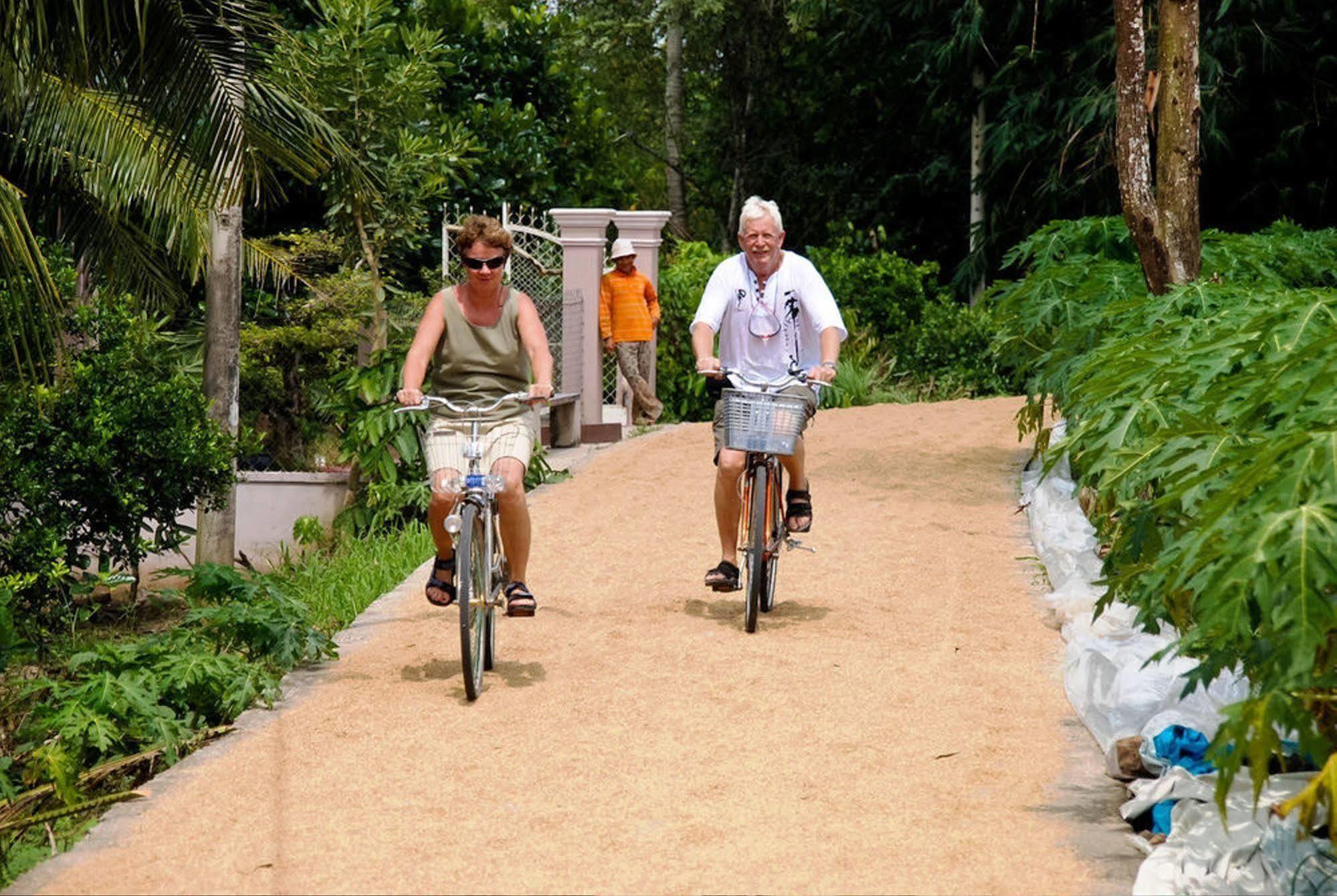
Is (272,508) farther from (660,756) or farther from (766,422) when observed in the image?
(660,756)

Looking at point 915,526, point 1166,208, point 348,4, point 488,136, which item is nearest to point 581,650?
point 915,526

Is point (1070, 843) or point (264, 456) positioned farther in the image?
point (264, 456)

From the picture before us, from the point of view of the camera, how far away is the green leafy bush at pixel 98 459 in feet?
32.8

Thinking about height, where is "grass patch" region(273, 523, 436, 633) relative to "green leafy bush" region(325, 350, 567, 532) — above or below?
below

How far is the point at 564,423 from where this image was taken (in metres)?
16.0

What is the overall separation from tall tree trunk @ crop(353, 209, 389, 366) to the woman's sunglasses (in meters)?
6.03

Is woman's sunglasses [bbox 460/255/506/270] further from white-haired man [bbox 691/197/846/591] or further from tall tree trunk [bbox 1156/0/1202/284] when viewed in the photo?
tall tree trunk [bbox 1156/0/1202/284]

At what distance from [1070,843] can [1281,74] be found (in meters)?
17.3

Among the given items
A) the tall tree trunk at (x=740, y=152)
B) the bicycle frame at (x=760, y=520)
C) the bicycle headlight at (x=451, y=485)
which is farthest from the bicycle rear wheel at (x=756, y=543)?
the tall tree trunk at (x=740, y=152)

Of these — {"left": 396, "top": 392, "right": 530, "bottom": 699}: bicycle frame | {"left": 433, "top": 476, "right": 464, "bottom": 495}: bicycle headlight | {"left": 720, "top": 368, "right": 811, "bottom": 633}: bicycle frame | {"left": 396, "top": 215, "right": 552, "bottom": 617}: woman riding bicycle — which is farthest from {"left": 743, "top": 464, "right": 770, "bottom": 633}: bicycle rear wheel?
{"left": 433, "top": 476, "right": 464, "bottom": 495}: bicycle headlight

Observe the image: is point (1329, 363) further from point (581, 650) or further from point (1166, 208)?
point (1166, 208)

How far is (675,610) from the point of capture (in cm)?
884

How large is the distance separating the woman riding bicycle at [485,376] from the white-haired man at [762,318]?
101 centimetres

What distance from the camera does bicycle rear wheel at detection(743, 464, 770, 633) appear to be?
8.05m
